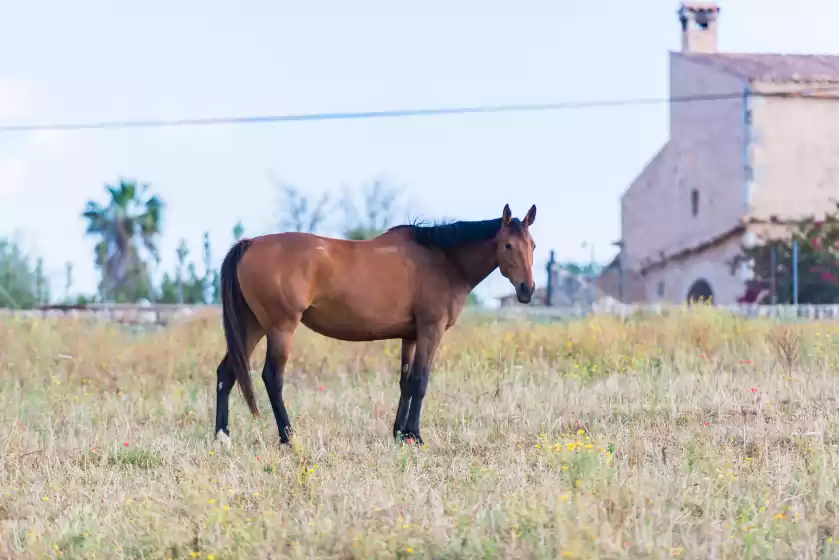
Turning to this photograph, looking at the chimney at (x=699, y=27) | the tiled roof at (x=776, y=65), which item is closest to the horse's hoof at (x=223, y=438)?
the tiled roof at (x=776, y=65)

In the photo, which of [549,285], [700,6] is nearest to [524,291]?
[549,285]

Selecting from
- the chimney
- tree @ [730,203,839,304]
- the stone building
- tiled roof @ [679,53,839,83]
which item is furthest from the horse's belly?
the chimney

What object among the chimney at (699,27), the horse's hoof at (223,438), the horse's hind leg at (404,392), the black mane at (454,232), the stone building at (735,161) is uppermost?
the chimney at (699,27)

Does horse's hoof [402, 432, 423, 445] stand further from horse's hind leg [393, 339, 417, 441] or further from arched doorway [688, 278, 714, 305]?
arched doorway [688, 278, 714, 305]

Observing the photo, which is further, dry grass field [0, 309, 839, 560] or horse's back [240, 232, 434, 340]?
horse's back [240, 232, 434, 340]

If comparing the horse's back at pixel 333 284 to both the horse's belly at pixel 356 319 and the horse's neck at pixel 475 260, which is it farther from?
the horse's neck at pixel 475 260

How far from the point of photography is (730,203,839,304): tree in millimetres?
25969

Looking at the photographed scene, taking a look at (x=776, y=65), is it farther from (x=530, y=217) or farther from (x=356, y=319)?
(x=356, y=319)

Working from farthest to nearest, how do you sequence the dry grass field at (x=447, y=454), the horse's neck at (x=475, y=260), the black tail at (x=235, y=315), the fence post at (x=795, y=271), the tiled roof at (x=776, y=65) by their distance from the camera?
the tiled roof at (x=776, y=65)
the fence post at (x=795, y=271)
the horse's neck at (x=475, y=260)
the black tail at (x=235, y=315)
the dry grass field at (x=447, y=454)

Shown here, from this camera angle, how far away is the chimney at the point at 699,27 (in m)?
34.9

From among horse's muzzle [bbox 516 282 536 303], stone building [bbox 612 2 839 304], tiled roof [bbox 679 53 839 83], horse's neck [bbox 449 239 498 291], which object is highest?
tiled roof [bbox 679 53 839 83]

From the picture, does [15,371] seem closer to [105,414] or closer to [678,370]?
[105,414]

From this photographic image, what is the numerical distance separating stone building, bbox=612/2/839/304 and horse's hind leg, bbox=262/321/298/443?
20.9 m

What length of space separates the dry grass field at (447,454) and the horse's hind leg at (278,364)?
0.22m
